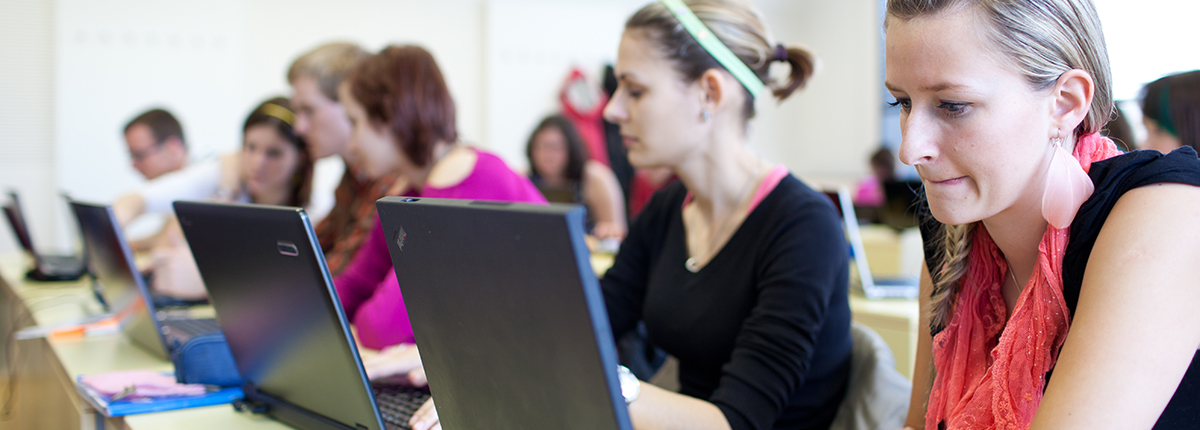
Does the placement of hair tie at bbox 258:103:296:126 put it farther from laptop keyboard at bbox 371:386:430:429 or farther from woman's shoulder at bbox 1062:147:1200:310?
woman's shoulder at bbox 1062:147:1200:310

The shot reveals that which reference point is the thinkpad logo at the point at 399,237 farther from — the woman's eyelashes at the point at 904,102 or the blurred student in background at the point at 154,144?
the blurred student in background at the point at 154,144

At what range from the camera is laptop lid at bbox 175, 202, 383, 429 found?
0.83 metres

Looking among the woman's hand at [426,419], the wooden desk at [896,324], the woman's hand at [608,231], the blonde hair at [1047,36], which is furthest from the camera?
the woman's hand at [608,231]

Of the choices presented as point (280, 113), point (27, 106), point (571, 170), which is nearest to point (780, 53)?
point (280, 113)

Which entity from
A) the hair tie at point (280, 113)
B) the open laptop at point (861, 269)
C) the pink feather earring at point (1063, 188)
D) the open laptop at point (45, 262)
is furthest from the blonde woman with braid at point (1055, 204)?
the open laptop at point (45, 262)

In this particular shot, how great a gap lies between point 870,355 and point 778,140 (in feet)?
19.1

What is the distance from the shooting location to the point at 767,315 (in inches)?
42.8

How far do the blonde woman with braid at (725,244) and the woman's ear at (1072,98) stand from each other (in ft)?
1.35

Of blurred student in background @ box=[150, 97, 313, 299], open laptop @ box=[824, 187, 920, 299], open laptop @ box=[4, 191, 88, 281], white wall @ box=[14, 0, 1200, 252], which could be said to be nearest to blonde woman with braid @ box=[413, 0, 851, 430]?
open laptop @ box=[824, 187, 920, 299]

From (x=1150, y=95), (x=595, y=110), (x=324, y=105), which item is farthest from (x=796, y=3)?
(x=324, y=105)

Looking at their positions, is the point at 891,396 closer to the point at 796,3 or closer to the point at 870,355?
the point at 870,355

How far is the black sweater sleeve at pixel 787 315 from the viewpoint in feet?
3.42

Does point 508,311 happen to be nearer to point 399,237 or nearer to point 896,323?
point 399,237

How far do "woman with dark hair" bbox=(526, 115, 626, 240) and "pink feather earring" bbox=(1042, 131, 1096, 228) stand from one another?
338 cm
